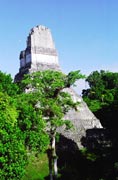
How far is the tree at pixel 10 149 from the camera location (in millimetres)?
27328

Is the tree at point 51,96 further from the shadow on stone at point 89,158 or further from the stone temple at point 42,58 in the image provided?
the stone temple at point 42,58

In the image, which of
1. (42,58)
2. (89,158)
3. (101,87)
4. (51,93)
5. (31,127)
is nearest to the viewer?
(31,127)

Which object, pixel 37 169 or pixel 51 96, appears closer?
pixel 51 96

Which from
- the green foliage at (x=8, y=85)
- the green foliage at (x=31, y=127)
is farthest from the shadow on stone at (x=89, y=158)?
the green foliage at (x=8, y=85)

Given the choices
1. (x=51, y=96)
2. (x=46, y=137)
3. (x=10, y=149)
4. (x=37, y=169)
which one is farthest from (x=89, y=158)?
(x=10, y=149)

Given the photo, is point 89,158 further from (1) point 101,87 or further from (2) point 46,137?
(1) point 101,87

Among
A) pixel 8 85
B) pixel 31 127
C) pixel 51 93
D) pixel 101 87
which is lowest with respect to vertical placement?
pixel 31 127

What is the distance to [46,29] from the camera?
176ft

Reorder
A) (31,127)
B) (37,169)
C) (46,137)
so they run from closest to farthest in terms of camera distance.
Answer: (31,127) < (46,137) < (37,169)

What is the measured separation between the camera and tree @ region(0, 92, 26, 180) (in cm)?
2733

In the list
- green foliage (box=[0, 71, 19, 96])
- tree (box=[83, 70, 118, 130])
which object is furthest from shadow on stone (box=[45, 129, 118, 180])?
tree (box=[83, 70, 118, 130])

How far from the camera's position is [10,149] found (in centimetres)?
2759

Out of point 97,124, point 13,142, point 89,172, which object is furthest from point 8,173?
point 97,124

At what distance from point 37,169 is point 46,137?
6.82m
